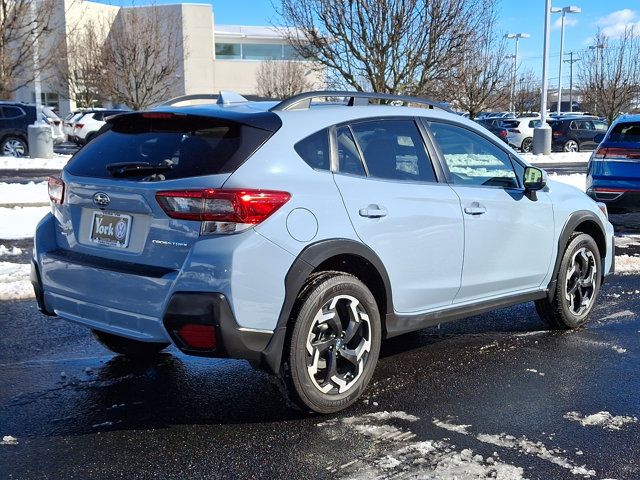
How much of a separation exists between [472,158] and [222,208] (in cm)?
236

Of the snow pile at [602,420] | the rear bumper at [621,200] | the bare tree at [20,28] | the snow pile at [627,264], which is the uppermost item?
the bare tree at [20,28]

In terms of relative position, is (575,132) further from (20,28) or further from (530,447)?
(530,447)

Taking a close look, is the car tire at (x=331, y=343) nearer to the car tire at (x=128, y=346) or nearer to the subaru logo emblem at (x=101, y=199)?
the subaru logo emblem at (x=101, y=199)

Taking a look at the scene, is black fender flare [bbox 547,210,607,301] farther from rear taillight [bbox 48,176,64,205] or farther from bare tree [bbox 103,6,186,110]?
bare tree [bbox 103,6,186,110]

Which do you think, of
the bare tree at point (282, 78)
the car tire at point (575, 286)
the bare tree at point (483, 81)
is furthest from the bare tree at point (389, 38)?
the bare tree at point (282, 78)

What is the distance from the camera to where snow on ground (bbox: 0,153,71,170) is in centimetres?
2078

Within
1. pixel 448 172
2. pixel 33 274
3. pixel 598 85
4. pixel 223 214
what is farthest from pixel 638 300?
pixel 598 85

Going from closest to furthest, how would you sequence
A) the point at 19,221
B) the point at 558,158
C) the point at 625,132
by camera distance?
1. the point at 625,132
2. the point at 19,221
3. the point at 558,158

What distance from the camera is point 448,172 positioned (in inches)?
183

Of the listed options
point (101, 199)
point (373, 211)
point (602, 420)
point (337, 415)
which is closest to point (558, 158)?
point (602, 420)

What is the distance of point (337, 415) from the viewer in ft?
12.9

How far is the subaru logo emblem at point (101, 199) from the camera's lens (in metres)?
3.83

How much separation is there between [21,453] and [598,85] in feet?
119

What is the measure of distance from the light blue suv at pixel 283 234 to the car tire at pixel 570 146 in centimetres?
2926
